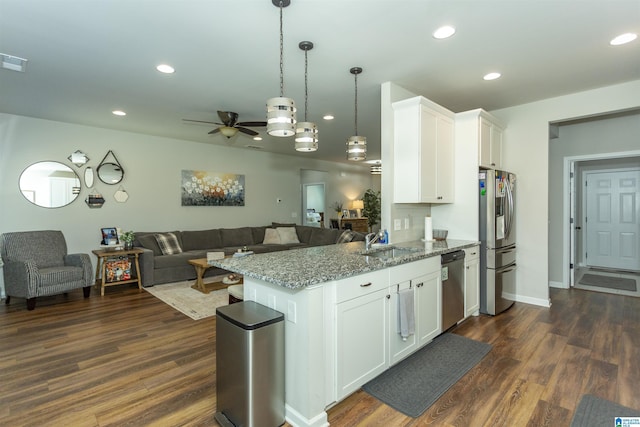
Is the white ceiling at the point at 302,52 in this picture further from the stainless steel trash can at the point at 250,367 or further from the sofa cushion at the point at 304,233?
the sofa cushion at the point at 304,233

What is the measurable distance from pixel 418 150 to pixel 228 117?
2673mm

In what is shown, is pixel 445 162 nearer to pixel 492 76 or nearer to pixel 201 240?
pixel 492 76

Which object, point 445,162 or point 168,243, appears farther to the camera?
point 168,243

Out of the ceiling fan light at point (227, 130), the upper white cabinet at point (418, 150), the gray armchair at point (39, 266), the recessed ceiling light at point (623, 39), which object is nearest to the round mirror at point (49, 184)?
the gray armchair at point (39, 266)

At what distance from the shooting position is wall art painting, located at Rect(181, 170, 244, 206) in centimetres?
653

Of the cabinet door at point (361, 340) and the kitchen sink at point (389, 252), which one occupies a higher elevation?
the kitchen sink at point (389, 252)

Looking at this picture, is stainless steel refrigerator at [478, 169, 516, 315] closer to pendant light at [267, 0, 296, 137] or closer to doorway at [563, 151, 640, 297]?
pendant light at [267, 0, 296, 137]

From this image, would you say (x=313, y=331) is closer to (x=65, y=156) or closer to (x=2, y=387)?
(x=2, y=387)

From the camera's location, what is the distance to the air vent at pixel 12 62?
9.43 feet

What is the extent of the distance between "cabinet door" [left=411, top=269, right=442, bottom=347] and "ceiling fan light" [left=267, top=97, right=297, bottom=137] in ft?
5.26

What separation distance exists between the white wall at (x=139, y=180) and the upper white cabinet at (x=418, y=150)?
470 centimetres

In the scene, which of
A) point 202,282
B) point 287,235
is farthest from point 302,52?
point 287,235

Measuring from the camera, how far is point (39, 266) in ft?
14.8

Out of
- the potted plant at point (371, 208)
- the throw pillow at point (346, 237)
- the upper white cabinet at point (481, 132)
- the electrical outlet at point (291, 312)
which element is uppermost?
the upper white cabinet at point (481, 132)
